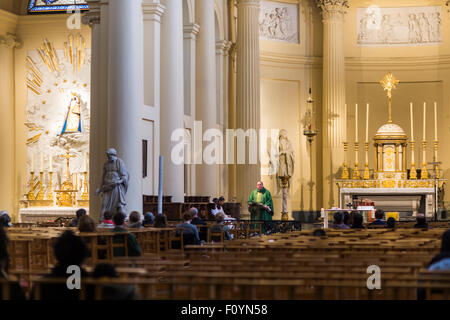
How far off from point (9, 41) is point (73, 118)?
2816 millimetres

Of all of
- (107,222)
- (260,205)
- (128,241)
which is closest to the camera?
(128,241)

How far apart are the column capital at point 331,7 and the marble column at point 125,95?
13228 mm

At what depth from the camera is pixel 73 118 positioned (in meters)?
24.2

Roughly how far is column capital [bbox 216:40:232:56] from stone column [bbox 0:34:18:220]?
236 inches

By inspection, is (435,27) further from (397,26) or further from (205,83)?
(205,83)

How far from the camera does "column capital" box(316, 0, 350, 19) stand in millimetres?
28727

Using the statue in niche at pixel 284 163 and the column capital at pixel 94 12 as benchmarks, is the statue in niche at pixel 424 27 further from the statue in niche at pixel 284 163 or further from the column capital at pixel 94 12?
the column capital at pixel 94 12

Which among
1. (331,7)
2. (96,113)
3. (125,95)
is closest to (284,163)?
(331,7)

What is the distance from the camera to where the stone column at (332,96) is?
28.5 m

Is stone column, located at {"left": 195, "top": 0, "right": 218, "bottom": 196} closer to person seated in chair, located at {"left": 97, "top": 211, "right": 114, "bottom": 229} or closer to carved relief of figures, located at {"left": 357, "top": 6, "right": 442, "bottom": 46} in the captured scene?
carved relief of figures, located at {"left": 357, "top": 6, "right": 442, "bottom": 46}

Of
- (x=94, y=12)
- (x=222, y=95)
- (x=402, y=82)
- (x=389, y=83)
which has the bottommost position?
(x=222, y=95)

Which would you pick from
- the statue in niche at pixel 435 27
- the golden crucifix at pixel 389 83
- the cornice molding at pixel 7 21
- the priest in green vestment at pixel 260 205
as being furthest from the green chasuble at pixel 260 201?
the statue in niche at pixel 435 27
